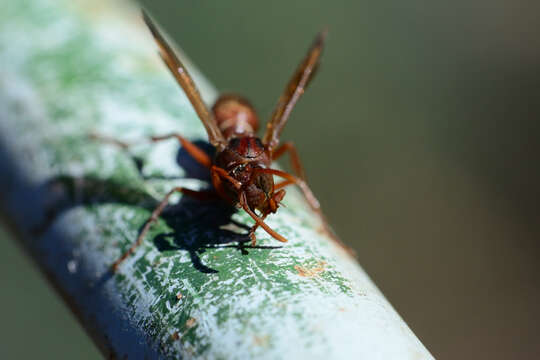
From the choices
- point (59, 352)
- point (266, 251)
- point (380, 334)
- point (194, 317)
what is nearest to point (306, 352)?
point (380, 334)

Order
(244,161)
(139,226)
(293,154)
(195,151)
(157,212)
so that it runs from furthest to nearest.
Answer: (293,154) → (195,151) → (244,161) → (157,212) → (139,226)

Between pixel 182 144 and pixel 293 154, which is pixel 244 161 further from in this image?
pixel 293 154

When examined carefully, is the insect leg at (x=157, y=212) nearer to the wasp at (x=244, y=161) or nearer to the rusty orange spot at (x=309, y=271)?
the wasp at (x=244, y=161)

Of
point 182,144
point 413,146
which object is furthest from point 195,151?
point 413,146

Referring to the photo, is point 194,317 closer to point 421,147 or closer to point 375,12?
point 421,147

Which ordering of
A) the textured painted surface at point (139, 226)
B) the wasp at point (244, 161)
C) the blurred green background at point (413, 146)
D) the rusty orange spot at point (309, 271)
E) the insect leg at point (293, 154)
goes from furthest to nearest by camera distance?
the blurred green background at point (413, 146) → the insect leg at point (293, 154) → the wasp at point (244, 161) → the rusty orange spot at point (309, 271) → the textured painted surface at point (139, 226)

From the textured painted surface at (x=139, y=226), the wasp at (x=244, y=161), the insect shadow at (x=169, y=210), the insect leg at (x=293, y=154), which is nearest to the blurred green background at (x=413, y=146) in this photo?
the insect leg at (x=293, y=154)
